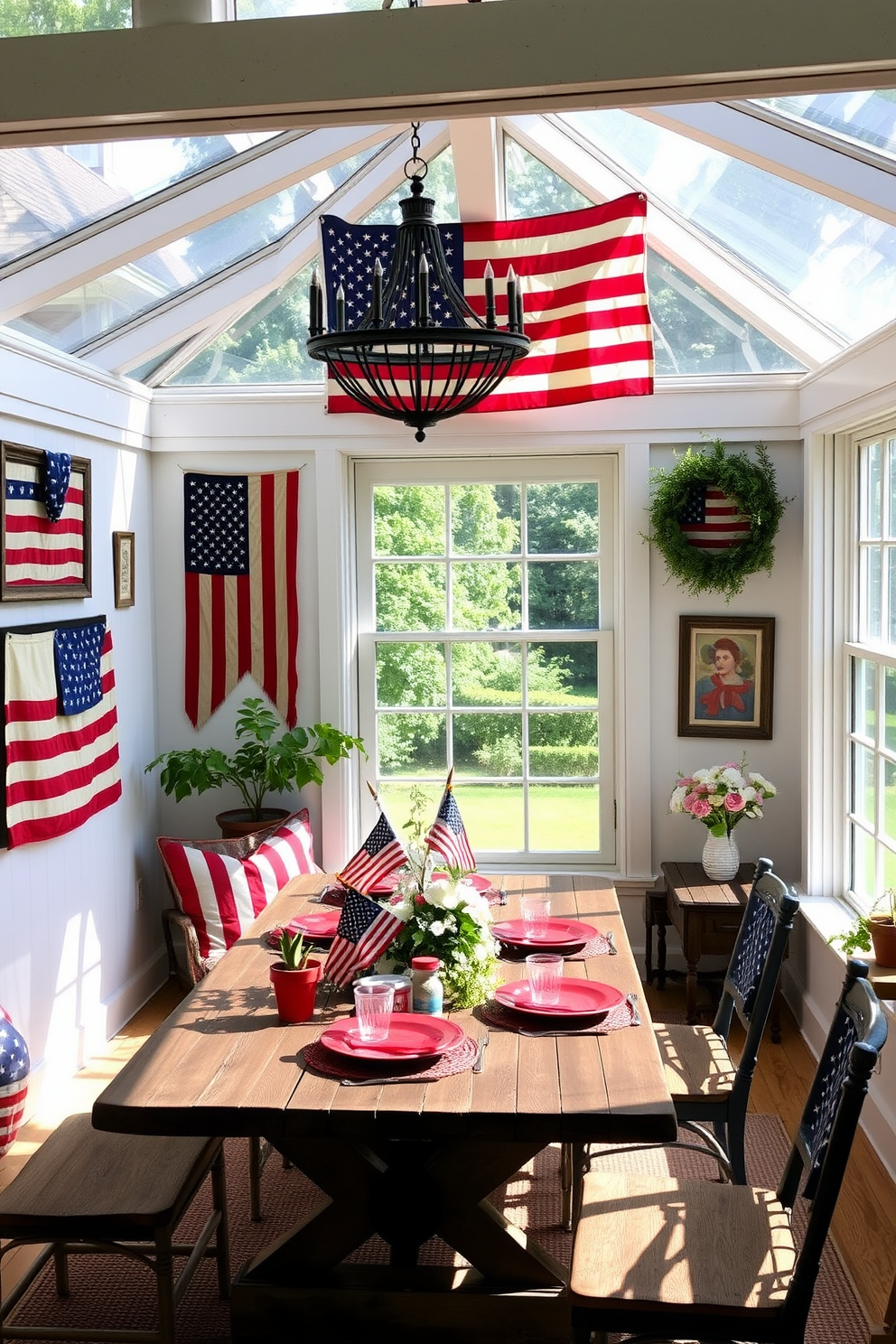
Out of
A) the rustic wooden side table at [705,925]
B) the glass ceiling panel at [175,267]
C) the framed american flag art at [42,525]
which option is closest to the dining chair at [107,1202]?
the framed american flag art at [42,525]

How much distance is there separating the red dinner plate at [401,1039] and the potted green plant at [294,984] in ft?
0.26

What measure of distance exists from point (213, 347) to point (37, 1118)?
9.98 feet

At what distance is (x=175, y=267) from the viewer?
14.5ft

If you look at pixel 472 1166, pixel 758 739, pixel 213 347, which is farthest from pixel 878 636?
pixel 213 347

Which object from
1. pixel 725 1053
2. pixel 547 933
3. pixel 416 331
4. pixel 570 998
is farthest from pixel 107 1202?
pixel 416 331

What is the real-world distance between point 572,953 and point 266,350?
2.97 metres

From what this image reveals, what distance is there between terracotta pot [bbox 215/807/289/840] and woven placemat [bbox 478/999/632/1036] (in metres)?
2.23

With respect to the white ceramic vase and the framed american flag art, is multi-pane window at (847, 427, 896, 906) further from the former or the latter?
the framed american flag art

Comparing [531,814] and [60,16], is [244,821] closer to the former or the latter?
[531,814]

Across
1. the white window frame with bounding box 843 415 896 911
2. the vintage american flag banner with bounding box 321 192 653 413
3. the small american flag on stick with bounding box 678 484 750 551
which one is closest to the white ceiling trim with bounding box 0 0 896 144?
the white window frame with bounding box 843 415 896 911

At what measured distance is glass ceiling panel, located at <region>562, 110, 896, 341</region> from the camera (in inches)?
145

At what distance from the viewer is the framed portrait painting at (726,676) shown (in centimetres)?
513

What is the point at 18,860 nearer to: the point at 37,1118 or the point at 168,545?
the point at 37,1118

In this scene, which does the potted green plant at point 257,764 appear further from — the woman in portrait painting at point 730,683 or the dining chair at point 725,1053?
the dining chair at point 725,1053
